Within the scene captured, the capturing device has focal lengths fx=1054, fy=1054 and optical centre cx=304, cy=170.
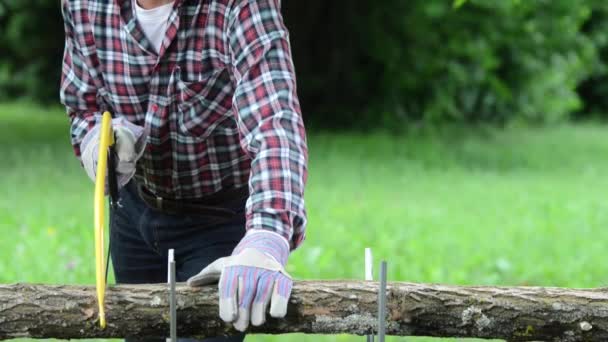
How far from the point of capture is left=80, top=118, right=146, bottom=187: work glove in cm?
270

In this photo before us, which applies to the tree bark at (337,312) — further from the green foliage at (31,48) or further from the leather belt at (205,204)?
the green foliage at (31,48)

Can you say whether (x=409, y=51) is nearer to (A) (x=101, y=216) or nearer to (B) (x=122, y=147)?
(B) (x=122, y=147)

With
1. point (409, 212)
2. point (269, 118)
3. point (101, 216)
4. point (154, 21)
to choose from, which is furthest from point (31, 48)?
point (101, 216)

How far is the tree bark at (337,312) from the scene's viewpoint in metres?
2.23

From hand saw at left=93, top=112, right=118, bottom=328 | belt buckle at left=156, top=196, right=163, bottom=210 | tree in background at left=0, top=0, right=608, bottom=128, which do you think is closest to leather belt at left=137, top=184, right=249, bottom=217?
belt buckle at left=156, top=196, right=163, bottom=210

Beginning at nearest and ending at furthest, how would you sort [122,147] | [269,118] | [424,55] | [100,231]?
[100,231]
[269,118]
[122,147]
[424,55]

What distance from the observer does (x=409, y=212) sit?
9.48 m

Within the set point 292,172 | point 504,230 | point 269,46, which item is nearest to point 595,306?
point 292,172

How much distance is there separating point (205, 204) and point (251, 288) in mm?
952

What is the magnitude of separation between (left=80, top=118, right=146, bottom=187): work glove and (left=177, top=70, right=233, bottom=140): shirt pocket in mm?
126

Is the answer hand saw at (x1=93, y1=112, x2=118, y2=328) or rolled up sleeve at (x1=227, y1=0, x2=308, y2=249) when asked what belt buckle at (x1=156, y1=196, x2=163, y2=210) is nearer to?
hand saw at (x1=93, y1=112, x2=118, y2=328)

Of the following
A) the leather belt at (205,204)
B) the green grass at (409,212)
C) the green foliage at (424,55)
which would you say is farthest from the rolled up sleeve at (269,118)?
the green foliage at (424,55)

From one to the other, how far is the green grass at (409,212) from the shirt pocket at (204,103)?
9.69ft

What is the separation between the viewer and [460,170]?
1270 cm
